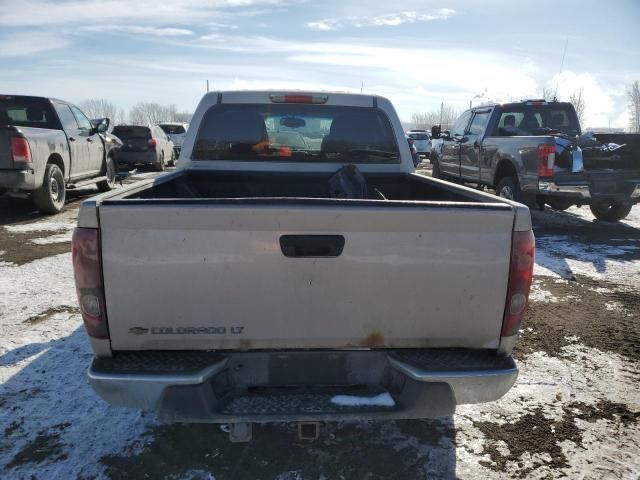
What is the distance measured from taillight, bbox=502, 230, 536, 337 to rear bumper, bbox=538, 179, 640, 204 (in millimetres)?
6271

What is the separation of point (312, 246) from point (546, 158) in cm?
681

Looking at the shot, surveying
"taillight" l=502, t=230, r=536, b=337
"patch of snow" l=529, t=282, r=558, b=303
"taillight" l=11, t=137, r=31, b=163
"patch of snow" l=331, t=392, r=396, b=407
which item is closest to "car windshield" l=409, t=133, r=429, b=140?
"taillight" l=11, t=137, r=31, b=163

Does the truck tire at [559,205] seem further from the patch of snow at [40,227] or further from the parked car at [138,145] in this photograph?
the parked car at [138,145]

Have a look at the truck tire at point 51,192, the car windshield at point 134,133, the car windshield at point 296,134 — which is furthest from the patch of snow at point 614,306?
the car windshield at point 134,133

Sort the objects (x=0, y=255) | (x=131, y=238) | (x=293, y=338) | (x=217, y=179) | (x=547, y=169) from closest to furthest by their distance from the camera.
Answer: (x=131, y=238)
(x=293, y=338)
(x=217, y=179)
(x=0, y=255)
(x=547, y=169)

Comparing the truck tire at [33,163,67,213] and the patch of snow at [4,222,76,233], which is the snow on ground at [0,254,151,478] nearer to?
the patch of snow at [4,222,76,233]

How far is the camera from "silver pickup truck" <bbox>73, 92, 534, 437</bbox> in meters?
2.11

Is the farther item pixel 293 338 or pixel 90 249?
pixel 293 338

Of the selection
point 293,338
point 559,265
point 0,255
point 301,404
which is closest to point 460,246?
point 293,338

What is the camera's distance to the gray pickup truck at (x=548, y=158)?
781cm

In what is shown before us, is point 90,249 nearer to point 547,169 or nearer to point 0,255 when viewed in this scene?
point 0,255

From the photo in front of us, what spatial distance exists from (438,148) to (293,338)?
1202cm

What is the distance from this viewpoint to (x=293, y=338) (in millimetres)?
2252

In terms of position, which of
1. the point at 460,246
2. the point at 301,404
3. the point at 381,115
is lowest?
the point at 301,404
